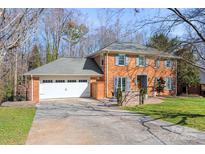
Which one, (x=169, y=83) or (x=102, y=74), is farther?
(x=169, y=83)

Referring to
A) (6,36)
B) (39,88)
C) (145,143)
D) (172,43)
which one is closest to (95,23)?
(39,88)

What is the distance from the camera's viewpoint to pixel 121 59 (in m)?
25.4

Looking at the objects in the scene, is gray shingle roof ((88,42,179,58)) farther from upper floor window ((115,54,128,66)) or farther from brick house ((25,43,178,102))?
upper floor window ((115,54,128,66))

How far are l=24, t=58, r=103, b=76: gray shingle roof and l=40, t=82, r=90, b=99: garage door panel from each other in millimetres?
1108

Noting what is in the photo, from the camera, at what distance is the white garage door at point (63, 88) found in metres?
22.6

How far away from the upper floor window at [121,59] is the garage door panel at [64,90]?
12.7 ft

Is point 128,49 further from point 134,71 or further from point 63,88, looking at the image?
point 63,88

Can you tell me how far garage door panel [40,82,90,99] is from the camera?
2266cm

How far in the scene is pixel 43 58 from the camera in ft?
131

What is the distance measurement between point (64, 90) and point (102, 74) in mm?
4032

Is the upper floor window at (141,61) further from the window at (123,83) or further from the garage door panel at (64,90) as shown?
the garage door panel at (64,90)

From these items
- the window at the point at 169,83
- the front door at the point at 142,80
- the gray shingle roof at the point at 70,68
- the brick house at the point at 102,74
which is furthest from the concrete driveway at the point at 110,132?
the window at the point at 169,83

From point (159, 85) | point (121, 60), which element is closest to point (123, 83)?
point (121, 60)
